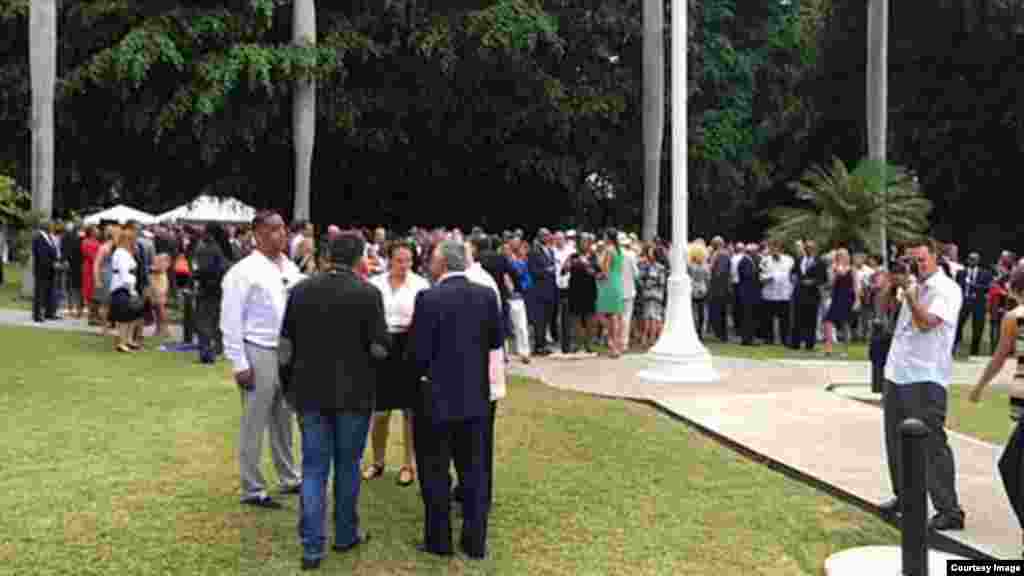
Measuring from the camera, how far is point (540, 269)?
610 inches

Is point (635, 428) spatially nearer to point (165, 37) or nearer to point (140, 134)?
point (165, 37)

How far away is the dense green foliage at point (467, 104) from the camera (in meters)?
24.6

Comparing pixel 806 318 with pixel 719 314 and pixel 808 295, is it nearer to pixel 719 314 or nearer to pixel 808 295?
pixel 808 295

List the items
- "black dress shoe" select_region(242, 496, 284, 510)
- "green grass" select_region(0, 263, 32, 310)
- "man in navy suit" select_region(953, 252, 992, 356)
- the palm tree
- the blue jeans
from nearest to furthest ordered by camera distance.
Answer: the blue jeans → "black dress shoe" select_region(242, 496, 284, 510) → "man in navy suit" select_region(953, 252, 992, 356) → the palm tree → "green grass" select_region(0, 263, 32, 310)

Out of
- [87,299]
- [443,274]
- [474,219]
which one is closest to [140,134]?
[87,299]

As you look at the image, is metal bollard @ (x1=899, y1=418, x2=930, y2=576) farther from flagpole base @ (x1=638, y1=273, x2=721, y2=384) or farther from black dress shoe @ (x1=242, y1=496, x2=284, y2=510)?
flagpole base @ (x1=638, y1=273, x2=721, y2=384)

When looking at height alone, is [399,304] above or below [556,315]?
above

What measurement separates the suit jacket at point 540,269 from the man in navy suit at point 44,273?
28.3ft

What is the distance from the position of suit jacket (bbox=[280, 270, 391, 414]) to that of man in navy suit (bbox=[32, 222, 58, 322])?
44.4 feet

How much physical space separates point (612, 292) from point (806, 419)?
530 cm

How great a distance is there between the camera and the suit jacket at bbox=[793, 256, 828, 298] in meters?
17.5

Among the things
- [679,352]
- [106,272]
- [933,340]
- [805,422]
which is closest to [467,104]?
[106,272]

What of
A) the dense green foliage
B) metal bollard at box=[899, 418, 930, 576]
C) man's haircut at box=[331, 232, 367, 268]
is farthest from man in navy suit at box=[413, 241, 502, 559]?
the dense green foliage

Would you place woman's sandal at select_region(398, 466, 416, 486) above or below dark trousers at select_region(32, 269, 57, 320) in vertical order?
below
